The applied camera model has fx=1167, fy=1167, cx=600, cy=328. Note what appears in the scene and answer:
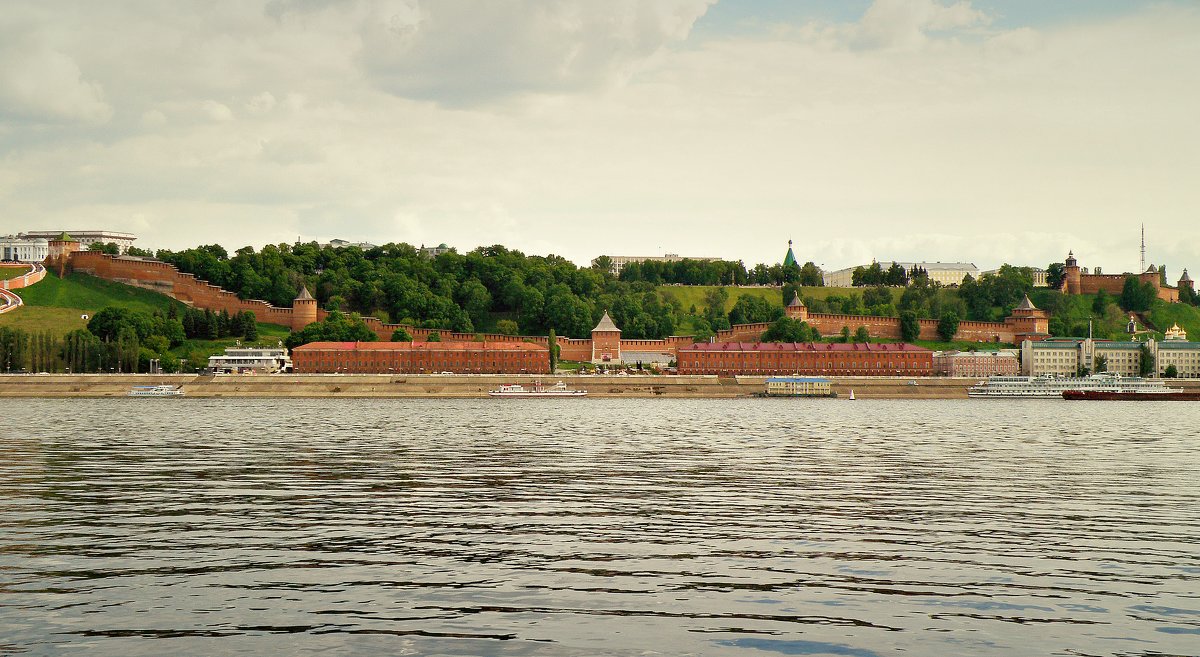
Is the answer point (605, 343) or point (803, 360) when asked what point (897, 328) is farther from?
point (605, 343)

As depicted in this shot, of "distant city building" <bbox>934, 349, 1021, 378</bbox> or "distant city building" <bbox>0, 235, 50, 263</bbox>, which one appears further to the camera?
"distant city building" <bbox>0, 235, 50, 263</bbox>

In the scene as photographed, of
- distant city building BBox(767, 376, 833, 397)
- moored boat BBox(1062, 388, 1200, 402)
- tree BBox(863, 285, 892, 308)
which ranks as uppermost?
tree BBox(863, 285, 892, 308)

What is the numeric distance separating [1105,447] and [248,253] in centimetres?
11179

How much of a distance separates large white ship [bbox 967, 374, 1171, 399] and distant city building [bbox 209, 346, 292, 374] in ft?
185

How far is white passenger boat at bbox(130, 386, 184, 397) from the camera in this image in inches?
3088

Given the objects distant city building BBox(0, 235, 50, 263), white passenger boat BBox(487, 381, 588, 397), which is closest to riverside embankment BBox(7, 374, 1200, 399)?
white passenger boat BBox(487, 381, 588, 397)

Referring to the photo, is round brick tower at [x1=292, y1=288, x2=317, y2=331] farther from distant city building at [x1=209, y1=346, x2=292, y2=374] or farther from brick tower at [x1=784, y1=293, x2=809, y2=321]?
brick tower at [x1=784, y1=293, x2=809, y2=321]

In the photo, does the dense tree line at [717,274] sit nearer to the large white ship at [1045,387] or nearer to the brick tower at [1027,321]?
the brick tower at [1027,321]

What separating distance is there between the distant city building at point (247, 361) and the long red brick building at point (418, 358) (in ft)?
5.91

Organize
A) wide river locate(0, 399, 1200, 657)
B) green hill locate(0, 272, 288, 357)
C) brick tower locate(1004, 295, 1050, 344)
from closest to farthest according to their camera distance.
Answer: wide river locate(0, 399, 1200, 657) → green hill locate(0, 272, 288, 357) → brick tower locate(1004, 295, 1050, 344)

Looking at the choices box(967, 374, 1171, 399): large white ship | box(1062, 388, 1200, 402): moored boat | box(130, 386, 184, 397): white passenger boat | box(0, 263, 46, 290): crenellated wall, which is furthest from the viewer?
box(0, 263, 46, 290): crenellated wall

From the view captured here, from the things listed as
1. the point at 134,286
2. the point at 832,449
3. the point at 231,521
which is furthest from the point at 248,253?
the point at 231,521

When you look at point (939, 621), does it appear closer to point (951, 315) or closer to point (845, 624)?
point (845, 624)

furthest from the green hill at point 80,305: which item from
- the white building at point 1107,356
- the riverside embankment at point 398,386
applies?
the white building at point 1107,356
